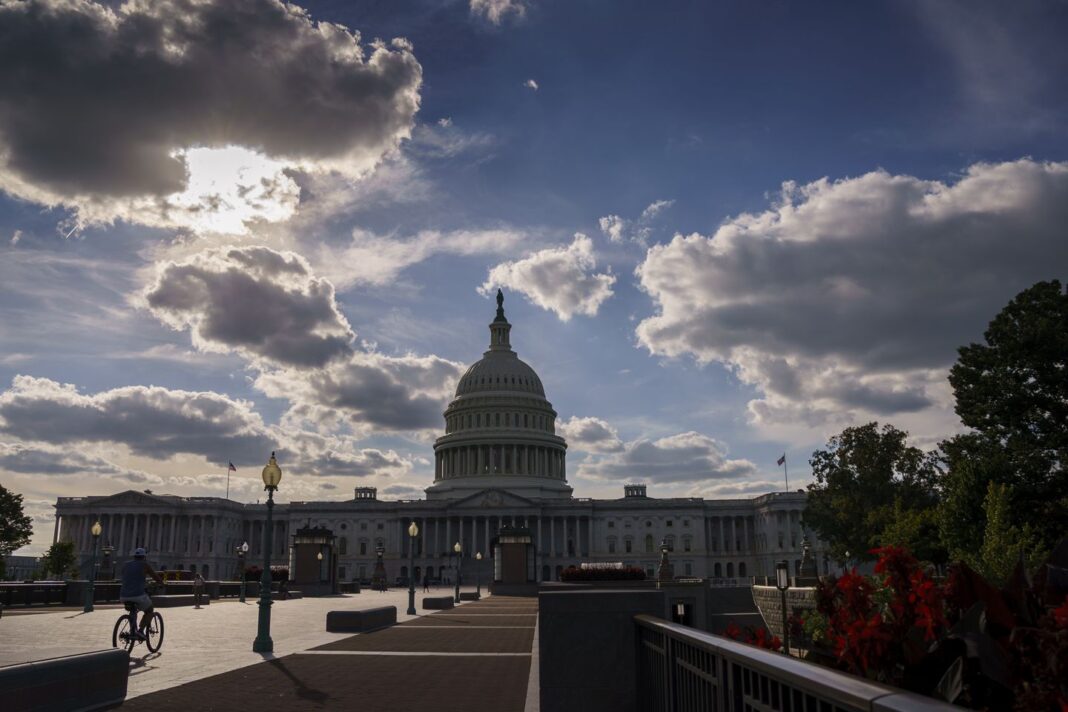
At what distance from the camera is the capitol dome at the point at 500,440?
524ft

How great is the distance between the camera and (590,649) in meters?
10.5

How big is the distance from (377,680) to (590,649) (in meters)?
7.04

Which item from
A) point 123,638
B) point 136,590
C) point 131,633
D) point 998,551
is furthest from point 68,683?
point 998,551

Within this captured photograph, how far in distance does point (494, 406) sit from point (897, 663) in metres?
160

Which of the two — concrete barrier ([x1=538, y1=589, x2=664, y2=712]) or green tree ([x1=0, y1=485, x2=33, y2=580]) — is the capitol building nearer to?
green tree ([x1=0, y1=485, x2=33, y2=580])

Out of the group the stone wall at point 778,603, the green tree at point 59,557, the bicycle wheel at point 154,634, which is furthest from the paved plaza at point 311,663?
the green tree at point 59,557

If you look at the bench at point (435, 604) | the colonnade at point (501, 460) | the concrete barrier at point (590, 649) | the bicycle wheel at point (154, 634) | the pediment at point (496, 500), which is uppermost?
the colonnade at point (501, 460)

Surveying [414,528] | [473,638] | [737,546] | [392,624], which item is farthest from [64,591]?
[737,546]

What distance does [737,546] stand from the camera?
152250 millimetres

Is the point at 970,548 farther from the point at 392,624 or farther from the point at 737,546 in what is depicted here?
the point at 737,546

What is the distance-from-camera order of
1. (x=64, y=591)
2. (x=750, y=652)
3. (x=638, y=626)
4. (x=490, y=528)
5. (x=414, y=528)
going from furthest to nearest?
(x=490, y=528) → (x=414, y=528) → (x=64, y=591) → (x=638, y=626) → (x=750, y=652)

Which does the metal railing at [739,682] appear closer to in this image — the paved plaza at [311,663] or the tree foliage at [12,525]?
the paved plaza at [311,663]

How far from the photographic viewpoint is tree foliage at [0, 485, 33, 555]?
85125 millimetres

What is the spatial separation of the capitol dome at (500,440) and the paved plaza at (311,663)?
128 meters
